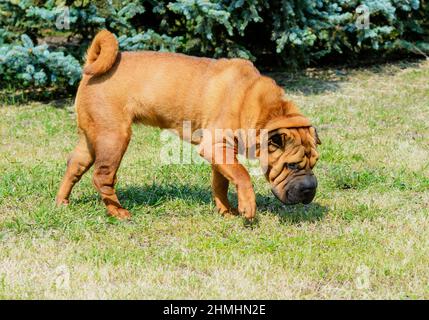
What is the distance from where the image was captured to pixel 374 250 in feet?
16.1

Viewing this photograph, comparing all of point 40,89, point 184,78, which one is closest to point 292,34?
point 40,89

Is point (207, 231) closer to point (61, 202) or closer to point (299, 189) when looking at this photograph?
point (299, 189)

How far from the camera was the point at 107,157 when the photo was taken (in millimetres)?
5352

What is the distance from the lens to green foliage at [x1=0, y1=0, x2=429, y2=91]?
9.31m

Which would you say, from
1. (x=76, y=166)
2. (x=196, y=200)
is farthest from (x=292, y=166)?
(x=76, y=166)

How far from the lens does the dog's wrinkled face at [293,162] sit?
16.7ft

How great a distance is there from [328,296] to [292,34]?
637 cm

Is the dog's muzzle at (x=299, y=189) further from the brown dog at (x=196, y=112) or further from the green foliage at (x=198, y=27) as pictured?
the green foliage at (x=198, y=27)

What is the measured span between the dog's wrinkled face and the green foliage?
455 cm

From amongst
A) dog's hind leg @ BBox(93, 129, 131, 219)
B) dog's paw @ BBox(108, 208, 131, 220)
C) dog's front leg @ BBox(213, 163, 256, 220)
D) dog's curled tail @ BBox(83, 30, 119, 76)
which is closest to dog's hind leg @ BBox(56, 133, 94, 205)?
dog's hind leg @ BBox(93, 129, 131, 219)

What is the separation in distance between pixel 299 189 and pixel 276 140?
15.2 inches

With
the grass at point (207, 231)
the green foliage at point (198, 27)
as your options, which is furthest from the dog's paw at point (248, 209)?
the green foliage at point (198, 27)

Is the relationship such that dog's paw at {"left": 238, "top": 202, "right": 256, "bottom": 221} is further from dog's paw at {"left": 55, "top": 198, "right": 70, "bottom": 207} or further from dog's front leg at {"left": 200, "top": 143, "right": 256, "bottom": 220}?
dog's paw at {"left": 55, "top": 198, "right": 70, "bottom": 207}

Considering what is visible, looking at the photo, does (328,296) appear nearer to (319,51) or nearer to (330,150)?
(330,150)
